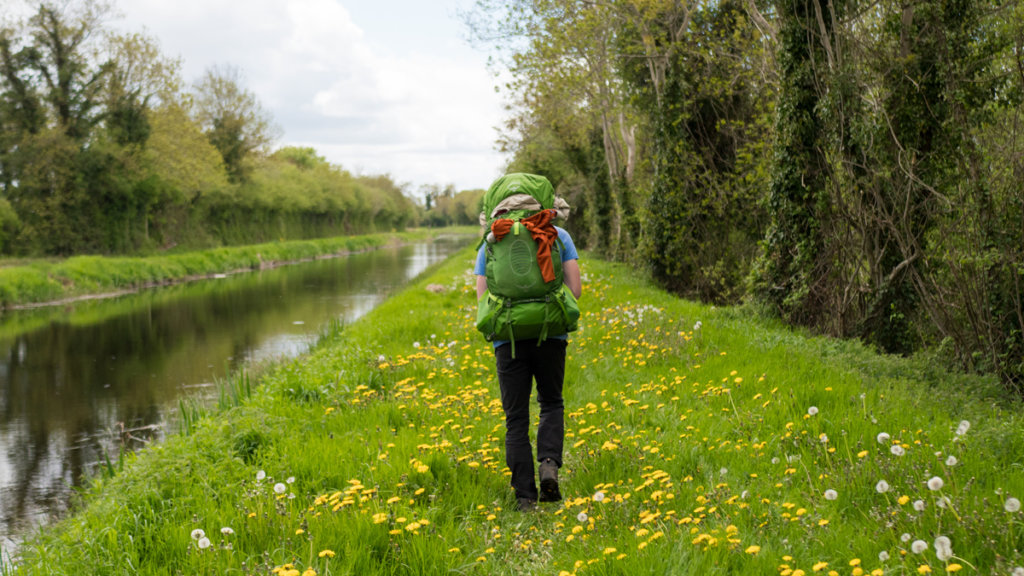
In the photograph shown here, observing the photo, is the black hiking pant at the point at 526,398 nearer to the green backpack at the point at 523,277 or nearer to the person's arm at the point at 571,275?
the green backpack at the point at 523,277

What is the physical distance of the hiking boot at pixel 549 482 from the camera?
4703 millimetres

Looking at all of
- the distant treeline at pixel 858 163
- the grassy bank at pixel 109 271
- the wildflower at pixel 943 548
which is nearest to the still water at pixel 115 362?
the grassy bank at pixel 109 271

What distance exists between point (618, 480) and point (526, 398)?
0.89m

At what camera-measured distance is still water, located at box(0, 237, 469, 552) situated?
30.1 feet

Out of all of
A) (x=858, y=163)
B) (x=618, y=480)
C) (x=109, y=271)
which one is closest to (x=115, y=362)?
(x=618, y=480)

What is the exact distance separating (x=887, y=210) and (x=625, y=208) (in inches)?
558

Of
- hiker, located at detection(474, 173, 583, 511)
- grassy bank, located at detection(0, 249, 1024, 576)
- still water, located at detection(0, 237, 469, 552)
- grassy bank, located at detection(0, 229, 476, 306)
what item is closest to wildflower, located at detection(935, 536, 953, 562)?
grassy bank, located at detection(0, 249, 1024, 576)

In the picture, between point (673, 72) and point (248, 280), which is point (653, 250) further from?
point (248, 280)

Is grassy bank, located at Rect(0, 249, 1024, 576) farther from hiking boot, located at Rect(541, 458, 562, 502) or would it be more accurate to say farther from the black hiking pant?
the black hiking pant

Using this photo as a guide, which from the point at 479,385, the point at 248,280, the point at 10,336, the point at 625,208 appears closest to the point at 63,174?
the point at 248,280

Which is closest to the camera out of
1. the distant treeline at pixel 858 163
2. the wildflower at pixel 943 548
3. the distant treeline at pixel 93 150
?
the wildflower at pixel 943 548

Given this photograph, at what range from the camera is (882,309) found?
8.74 metres

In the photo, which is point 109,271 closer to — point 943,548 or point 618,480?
point 618,480

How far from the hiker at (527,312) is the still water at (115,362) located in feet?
16.8
